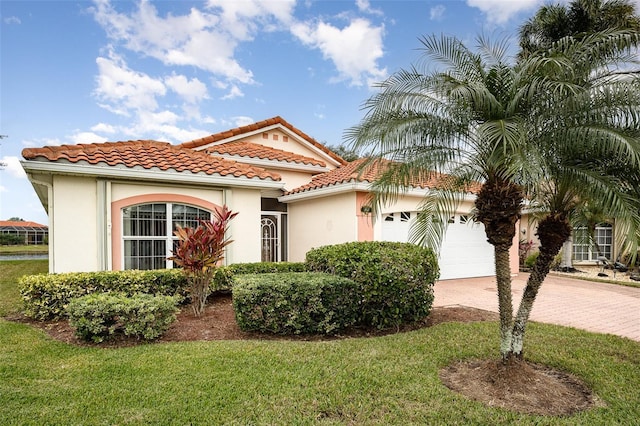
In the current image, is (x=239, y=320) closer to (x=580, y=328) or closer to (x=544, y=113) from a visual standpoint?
(x=544, y=113)

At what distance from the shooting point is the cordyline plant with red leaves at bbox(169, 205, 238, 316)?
8609 mm

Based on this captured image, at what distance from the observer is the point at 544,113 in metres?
5.11

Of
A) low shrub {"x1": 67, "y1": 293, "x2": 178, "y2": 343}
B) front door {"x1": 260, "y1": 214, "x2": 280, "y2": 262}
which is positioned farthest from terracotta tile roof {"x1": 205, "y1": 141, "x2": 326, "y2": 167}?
low shrub {"x1": 67, "y1": 293, "x2": 178, "y2": 343}

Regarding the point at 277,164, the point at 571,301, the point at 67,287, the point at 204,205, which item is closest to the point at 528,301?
the point at 571,301

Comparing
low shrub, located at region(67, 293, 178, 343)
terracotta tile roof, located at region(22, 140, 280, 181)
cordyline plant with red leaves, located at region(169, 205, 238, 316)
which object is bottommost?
low shrub, located at region(67, 293, 178, 343)

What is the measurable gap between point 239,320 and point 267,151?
9.97m

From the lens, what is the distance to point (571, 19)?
19266mm

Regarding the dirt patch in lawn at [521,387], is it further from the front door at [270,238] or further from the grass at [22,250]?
the grass at [22,250]

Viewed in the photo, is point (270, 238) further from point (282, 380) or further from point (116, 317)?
point (282, 380)

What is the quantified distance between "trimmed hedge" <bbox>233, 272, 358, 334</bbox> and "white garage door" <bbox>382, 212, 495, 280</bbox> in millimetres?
6954

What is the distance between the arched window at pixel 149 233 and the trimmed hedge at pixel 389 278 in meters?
5.51

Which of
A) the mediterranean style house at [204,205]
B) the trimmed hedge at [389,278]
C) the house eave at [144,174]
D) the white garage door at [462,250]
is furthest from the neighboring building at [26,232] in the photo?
the trimmed hedge at [389,278]

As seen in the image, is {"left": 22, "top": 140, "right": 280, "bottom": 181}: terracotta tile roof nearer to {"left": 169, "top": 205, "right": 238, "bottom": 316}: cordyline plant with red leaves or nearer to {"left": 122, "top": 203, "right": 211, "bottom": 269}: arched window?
{"left": 122, "top": 203, "right": 211, "bottom": 269}: arched window

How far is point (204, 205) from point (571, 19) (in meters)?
22.1
